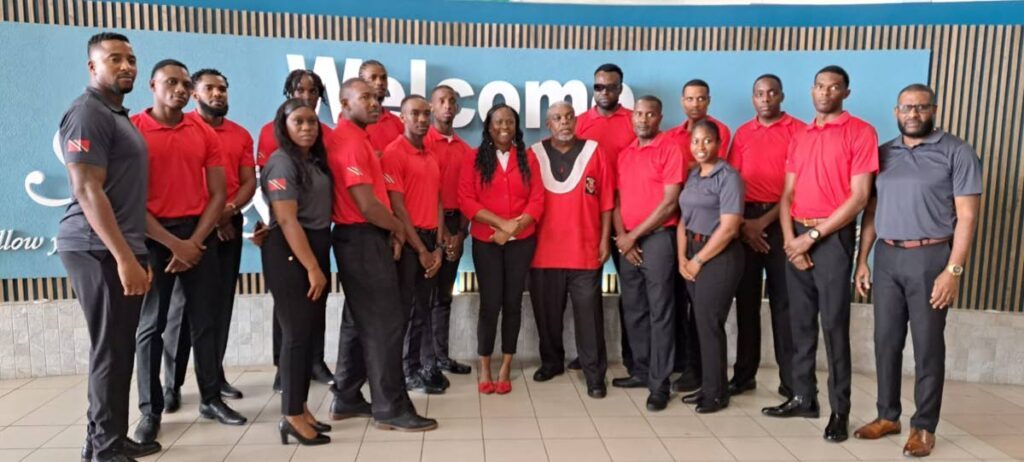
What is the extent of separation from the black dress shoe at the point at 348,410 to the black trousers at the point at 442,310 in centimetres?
66

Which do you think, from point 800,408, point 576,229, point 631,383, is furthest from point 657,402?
point 576,229

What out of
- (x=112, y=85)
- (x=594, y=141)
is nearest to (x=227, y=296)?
(x=112, y=85)

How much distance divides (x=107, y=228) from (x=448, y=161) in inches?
82.1

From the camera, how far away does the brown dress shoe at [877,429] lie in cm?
332

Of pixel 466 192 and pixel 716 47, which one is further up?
pixel 716 47

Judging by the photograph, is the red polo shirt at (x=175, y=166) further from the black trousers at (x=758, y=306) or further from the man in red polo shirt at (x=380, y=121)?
the black trousers at (x=758, y=306)

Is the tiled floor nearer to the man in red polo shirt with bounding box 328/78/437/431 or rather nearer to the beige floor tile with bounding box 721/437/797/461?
the beige floor tile with bounding box 721/437/797/461

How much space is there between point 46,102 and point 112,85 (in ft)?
6.68

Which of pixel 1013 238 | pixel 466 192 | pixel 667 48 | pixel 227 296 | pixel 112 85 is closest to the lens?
pixel 112 85

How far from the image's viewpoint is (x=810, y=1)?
16.7 ft

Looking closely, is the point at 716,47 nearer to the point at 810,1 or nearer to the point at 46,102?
the point at 810,1

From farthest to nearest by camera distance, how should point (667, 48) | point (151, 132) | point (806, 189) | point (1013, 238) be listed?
point (667, 48) < point (1013, 238) < point (806, 189) < point (151, 132)

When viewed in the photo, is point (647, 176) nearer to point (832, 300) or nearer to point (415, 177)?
point (832, 300)

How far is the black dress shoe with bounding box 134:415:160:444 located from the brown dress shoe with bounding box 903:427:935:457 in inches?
152
